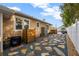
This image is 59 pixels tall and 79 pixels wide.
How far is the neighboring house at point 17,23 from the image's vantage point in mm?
5676

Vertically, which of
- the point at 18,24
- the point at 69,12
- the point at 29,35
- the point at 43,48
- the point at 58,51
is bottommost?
the point at 58,51

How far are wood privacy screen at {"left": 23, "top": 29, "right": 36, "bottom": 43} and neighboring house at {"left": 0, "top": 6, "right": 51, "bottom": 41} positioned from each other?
0.13 m

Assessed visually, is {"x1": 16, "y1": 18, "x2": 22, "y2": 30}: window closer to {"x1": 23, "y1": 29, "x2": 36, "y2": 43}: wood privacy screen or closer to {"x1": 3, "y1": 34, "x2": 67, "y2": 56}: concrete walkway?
{"x1": 23, "y1": 29, "x2": 36, "y2": 43}: wood privacy screen

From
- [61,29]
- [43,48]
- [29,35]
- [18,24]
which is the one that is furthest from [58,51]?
[18,24]

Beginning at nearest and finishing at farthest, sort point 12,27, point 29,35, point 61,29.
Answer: point 61,29, point 12,27, point 29,35

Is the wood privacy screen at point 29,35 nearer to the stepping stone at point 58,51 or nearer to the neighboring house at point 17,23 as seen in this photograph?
the neighboring house at point 17,23

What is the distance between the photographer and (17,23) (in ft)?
19.8

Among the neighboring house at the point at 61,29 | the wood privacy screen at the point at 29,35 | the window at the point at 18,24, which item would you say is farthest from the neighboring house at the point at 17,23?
the neighboring house at the point at 61,29

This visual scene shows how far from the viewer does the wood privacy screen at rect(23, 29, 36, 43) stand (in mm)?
5863

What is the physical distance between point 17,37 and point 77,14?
2.40m

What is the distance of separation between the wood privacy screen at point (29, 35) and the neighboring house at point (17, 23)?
13 cm

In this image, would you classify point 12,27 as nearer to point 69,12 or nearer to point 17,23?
point 17,23

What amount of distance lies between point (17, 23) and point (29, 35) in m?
0.66

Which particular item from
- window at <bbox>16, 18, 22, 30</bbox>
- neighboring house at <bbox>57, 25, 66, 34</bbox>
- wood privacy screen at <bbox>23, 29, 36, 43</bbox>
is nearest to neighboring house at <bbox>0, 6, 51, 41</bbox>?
window at <bbox>16, 18, 22, 30</bbox>
